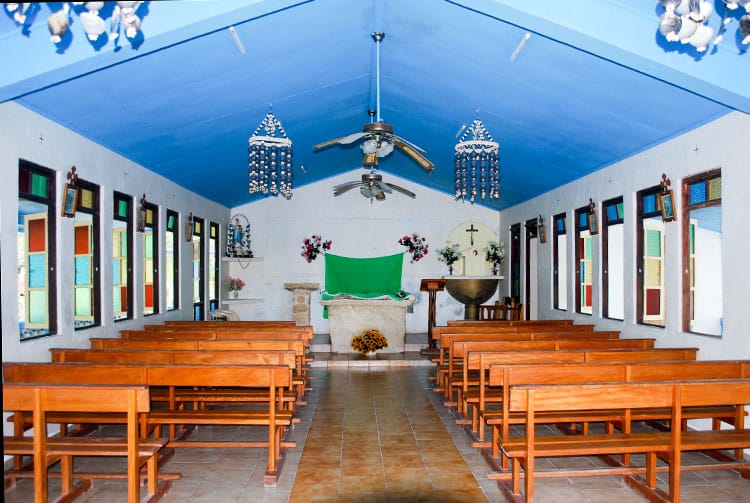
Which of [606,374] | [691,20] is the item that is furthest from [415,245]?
[691,20]

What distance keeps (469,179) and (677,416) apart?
328 centimetres

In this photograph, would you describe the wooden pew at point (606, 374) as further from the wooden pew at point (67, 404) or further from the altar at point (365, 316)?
the altar at point (365, 316)

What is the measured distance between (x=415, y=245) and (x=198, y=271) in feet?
13.7

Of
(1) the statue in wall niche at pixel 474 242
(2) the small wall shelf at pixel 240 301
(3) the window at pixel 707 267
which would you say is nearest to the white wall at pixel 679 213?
(3) the window at pixel 707 267

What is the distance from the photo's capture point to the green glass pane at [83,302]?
5.80m

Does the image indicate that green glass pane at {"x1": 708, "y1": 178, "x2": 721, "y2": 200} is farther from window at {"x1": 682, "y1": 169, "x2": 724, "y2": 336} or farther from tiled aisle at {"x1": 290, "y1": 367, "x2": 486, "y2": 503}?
tiled aisle at {"x1": 290, "y1": 367, "x2": 486, "y2": 503}

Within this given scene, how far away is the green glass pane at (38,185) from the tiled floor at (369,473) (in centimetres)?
210

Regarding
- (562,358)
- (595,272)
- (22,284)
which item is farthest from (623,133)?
(22,284)

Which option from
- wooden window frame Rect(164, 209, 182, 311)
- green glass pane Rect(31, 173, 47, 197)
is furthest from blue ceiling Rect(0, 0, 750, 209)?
wooden window frame Rect(164, 209, 182, 311)

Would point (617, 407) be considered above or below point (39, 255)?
below

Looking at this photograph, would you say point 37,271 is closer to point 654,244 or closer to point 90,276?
point 90,276

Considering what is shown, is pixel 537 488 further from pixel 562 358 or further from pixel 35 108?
pixel 35 108

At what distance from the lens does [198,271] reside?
971 cm

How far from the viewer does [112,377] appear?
3557mm
